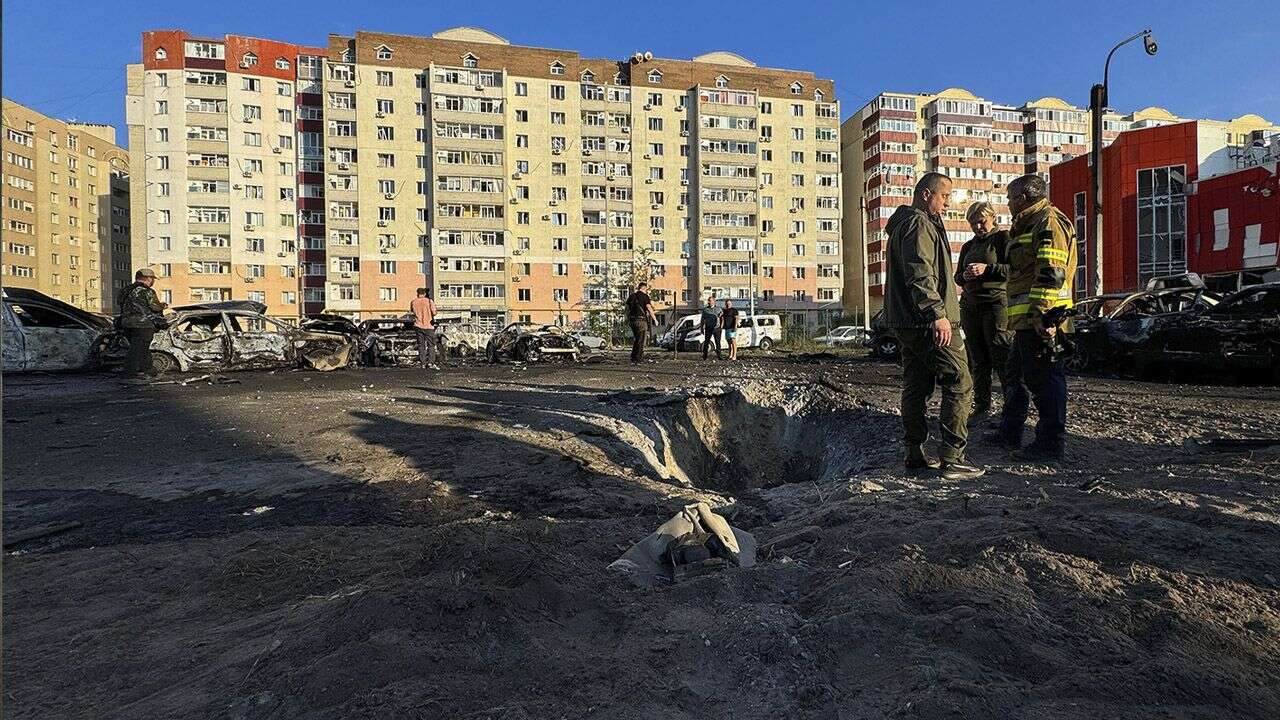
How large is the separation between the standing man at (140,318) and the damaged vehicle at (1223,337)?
16.2 metres

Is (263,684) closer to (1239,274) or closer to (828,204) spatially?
(1239,274)

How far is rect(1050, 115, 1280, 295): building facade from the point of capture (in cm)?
3306

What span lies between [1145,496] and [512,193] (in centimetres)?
6248

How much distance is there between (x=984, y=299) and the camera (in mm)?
6234

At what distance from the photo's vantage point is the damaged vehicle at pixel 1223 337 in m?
9.99

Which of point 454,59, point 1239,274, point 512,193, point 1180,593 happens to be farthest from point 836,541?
point 454,59

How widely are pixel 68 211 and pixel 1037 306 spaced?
375 ft

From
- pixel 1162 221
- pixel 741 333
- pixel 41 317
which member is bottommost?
pixel 741 333

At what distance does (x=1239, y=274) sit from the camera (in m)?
17.1

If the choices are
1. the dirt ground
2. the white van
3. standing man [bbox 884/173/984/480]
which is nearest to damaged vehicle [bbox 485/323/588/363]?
the white van

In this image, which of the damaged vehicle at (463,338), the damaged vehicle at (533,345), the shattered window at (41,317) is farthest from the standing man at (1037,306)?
the damaged vehicle at (463,338)

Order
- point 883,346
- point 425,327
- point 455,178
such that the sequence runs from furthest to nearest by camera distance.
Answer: point 455,178, point 883,346, point 425,327

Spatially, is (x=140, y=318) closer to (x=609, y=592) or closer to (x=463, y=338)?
(x=463, y=338)

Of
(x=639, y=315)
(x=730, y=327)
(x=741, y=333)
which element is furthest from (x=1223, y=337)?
(x=741, y=333)
